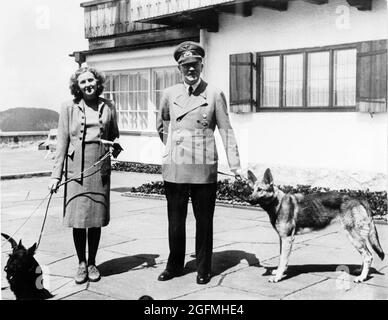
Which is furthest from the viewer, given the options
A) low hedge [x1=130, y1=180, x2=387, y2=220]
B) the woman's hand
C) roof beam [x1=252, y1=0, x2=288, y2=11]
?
roof beam [x1=252, y1=0, x2=288, y2=11]

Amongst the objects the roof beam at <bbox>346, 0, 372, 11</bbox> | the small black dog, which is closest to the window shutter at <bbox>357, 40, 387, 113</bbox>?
the roof beam at <bbox>346, 0, 372, 11</bbox>

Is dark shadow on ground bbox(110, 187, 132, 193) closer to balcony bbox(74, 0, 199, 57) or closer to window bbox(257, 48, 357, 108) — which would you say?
window bbox(257, 48, 357, 108)

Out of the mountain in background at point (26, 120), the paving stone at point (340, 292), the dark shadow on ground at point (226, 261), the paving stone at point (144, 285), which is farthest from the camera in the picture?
the mountain in background at point (26, 120)

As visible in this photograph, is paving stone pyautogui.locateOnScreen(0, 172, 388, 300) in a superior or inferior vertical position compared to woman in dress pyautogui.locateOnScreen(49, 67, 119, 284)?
inferior

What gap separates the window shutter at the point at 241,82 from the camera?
42.5ft

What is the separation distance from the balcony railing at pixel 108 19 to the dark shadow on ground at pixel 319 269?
1176 cm

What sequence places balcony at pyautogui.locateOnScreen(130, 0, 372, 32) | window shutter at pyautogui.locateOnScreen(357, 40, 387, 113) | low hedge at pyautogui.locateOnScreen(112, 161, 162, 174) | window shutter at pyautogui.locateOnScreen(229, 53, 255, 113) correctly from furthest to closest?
low hedge at pyautogui.locateOnScreen(112, 161, 162, 174) → window shutter at pyautogui.locateOnScreen(229, 53, 255, 113) → balcony at pyautogui.locateOnScreen(130, 0, 372, 32) → window shutter at pyautogui.locateOnScreen(357, 40, 387, 113)

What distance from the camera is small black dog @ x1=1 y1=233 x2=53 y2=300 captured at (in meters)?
4.89

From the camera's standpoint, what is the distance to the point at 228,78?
13.8 metres

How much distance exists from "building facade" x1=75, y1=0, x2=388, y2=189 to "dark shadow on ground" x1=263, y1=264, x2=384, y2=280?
512 cm

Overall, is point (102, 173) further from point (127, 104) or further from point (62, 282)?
point (127, 104)

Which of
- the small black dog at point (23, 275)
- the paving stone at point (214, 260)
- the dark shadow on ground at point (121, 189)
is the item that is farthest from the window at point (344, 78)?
the small black dog at point (23, 275)

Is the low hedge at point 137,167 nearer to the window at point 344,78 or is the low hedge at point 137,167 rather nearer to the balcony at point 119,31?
the balcony at point 119,31

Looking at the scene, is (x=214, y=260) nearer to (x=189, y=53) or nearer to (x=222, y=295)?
(x=222, y=295)
